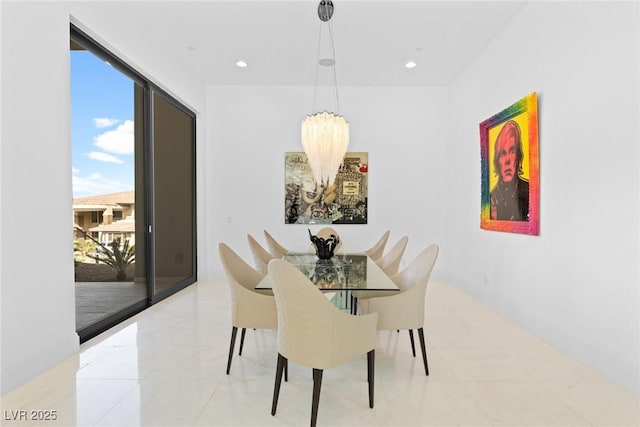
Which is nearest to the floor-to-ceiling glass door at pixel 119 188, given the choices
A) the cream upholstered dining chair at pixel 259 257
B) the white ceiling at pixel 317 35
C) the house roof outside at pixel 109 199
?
the house roof outside at pixel 109 199

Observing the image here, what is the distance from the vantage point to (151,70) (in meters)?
4.05

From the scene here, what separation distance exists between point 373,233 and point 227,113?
10.4 ft

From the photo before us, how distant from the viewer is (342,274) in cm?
269

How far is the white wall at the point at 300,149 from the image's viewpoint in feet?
19.1

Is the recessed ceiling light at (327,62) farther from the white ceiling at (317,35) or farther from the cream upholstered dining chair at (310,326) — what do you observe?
the cream upholstered dining chair at (310,326)

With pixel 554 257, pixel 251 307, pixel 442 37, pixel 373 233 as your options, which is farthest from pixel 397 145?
pixel 251 307

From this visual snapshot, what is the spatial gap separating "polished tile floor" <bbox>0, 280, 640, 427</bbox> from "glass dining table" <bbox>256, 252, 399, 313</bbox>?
2.17ft

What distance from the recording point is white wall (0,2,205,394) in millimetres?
2230

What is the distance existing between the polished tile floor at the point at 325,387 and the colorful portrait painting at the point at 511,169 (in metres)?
1.20

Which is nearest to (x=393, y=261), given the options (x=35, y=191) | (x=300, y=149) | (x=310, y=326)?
(x=310, y=326)

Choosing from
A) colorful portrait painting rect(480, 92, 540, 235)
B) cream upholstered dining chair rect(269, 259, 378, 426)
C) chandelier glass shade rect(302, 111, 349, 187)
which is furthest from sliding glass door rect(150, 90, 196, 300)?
colorful portrait painting rect(480, 92, 540, 235)

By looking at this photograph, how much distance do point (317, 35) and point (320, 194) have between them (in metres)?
2.48

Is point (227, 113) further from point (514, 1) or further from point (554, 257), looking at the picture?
point (554, 257)

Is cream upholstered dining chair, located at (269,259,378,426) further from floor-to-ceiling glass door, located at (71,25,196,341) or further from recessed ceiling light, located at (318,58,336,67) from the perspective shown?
recessed ceiling light, located at (318,58,336,67)
